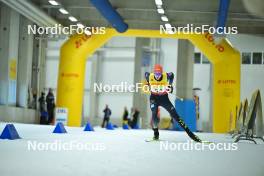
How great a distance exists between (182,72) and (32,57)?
9257 millimetres

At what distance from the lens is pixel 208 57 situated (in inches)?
815

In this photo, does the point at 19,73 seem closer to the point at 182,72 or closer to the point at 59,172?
the point at 182,72

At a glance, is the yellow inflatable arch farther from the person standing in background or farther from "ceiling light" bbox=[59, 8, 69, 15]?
the person standing in background

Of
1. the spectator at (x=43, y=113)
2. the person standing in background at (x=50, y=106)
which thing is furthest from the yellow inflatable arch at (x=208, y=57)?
the spectator at (x=43, y=113)

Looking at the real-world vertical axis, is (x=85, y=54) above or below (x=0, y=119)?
above

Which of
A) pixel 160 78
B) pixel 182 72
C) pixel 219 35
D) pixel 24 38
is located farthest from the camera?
pixel 182 72

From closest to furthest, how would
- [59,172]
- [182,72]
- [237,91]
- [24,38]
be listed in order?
[59,172], [237,91], [24,38], [182,72]

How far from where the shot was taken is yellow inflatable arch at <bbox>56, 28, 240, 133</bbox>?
20.2 meters

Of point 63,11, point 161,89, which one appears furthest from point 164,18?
point 161,89

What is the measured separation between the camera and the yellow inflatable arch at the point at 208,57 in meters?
20.2

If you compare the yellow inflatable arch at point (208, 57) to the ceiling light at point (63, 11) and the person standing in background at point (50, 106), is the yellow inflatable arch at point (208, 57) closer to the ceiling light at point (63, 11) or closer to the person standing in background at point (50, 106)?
the ceiling light at point (63, 11)

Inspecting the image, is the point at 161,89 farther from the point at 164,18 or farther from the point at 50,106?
the point at 50,106

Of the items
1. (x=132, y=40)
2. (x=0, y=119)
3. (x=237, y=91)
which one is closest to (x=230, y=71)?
(x=237, y=91)

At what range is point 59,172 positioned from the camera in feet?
13.6
